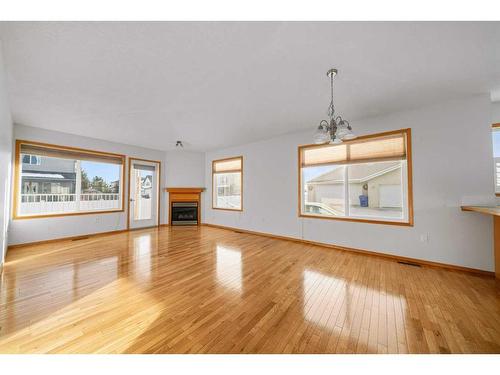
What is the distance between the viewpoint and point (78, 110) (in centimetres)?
318

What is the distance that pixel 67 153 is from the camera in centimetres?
444

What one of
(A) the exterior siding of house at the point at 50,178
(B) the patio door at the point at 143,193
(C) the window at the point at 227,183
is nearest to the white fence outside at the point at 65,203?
(A) the exterior siding of house at the point at 50,178

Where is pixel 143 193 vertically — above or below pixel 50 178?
below

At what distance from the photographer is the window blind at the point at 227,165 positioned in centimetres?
583

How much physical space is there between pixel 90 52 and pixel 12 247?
4.55 m

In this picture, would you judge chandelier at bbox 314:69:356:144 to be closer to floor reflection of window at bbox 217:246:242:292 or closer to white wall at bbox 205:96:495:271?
white wall at bbox 205:96:495:271

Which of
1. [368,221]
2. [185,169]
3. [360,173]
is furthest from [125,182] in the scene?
[368,221]

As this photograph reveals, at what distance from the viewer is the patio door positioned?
5.64 metres

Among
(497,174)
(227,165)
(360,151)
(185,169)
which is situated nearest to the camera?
(497,174)

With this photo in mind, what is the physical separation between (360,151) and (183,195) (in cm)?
550

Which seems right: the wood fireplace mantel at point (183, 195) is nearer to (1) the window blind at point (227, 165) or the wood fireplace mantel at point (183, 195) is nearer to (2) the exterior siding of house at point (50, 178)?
(1) the window blind at point (227, 165)

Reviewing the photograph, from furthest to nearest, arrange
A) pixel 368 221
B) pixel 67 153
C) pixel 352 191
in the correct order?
pixel 67 153 → pixel 352 191 → pixel 368 221

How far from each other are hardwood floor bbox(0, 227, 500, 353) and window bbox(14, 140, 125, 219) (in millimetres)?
1453

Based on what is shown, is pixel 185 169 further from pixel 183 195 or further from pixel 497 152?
pixel 497 152
